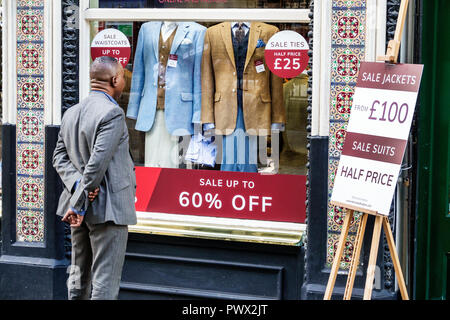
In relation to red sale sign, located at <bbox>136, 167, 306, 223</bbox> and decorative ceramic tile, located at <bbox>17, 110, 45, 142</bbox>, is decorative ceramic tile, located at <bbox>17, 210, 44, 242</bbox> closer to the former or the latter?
decorative ceramic tile, located at <bbox>17, 110, 45, 142</bbox>

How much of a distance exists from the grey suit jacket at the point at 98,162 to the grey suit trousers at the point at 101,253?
0.09 meters

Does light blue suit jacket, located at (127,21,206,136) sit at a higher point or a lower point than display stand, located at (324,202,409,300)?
higher

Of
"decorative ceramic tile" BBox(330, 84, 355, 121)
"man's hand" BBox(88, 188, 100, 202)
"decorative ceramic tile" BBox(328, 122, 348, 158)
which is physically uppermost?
"decorative ceramic tile" BBox(330, 84, 355, 121)

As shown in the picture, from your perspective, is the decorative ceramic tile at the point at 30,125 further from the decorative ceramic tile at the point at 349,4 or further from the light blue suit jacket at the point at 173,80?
the decorative ceramic tile at the point at 349,4

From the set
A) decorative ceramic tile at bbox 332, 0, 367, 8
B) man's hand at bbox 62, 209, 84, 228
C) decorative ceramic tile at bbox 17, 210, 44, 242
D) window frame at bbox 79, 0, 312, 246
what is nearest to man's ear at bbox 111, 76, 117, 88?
man's hand at bbox 62, 209, 84, 228

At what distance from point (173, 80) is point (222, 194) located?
3.54 ft

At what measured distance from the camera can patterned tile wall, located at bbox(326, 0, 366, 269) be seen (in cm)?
538

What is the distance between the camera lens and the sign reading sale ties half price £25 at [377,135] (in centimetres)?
452

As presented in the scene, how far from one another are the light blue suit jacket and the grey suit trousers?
176 cm

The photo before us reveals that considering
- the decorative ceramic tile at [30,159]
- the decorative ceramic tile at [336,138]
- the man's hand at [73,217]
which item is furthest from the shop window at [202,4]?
the man's hand at [73,217]

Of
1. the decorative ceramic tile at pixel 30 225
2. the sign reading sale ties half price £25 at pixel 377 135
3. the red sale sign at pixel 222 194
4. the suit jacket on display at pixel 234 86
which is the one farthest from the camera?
the decorative ceramic tile at pixel 30 225

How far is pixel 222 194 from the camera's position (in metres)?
6.12
